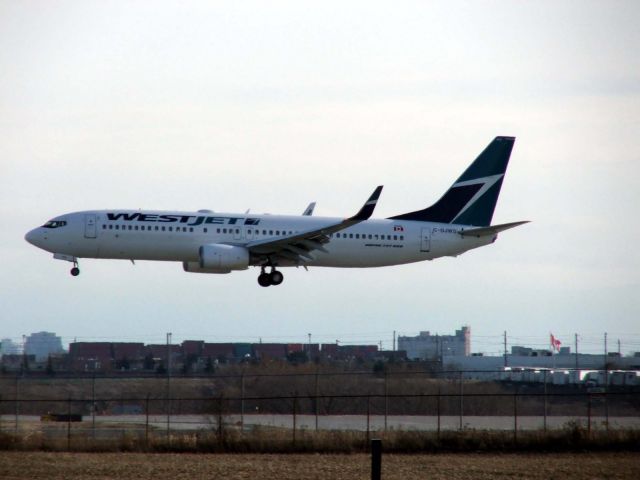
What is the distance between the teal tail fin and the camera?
61469 millimetres

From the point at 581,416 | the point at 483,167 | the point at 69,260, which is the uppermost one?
the point at 483,167

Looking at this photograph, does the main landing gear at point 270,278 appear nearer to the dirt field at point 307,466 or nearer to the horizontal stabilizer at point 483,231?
the horizontal stabilizer at point 483,231

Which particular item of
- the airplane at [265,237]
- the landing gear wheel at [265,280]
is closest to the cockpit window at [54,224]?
the airplane at [265,237]

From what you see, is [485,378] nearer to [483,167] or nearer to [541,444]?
[483,167]

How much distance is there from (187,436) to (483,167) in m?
30.3

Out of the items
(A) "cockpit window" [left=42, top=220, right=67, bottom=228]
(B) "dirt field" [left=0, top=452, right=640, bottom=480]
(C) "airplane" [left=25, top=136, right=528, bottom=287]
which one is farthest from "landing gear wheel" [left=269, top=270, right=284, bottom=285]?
(B) "dirt field" [left=0, top=452, right=640, bottom=480]

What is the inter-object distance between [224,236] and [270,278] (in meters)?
3.38

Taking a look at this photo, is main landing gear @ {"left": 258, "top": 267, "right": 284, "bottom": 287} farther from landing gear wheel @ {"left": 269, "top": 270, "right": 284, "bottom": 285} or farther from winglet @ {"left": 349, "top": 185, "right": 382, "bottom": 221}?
winglet @ {"left": 349, "top": 185, "right": 382, "bottom": 221}

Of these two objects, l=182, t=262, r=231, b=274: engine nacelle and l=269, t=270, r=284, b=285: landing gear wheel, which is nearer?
l=182, t=262, r=231, b=274: engine nacelle

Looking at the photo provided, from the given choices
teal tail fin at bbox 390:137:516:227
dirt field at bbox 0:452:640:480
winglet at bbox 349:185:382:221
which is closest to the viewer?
dirt field at bbox 0:452:640:480

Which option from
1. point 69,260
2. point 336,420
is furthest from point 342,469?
point 69,260

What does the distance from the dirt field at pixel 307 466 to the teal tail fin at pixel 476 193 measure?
25.1 meters

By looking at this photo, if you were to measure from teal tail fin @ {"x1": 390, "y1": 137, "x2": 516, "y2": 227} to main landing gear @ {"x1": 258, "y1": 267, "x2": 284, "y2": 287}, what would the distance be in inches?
275

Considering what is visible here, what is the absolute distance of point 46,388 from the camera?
191 ft
